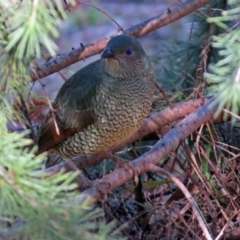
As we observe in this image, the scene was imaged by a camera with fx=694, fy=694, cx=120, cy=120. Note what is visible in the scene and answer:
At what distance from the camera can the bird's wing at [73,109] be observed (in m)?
3.38

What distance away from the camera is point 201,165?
3.12 m

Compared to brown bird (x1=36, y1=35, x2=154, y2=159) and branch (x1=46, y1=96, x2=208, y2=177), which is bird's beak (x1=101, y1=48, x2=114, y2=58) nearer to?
brown bird (x1=36, y1=35, x2=154, y2=159)

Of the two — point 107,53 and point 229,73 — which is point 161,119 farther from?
point 229,73

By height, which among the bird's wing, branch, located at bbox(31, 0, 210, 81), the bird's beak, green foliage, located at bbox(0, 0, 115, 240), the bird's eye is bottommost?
the bird's wing

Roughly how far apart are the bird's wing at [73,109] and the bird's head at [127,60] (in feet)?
0.23

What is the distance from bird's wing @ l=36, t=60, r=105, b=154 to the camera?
3.38m

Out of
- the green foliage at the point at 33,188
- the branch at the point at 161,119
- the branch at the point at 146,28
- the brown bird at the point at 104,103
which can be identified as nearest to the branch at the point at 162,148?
the branch at the point at 161,119

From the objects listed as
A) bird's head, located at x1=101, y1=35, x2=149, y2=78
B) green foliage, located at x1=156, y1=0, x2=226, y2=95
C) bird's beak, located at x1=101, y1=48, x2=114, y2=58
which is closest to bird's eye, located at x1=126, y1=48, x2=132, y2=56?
bird's head, located at x1=101, y1=35, x2=149, y2=78

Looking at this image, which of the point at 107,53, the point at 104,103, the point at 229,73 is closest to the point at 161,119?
the point at 104,103

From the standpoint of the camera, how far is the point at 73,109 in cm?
344

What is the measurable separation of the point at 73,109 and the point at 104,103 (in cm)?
21

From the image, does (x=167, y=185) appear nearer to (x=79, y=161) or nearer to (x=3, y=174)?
(x=79, y=161)

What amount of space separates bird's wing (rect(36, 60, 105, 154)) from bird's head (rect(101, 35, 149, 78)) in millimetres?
69

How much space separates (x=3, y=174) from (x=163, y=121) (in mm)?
1752
